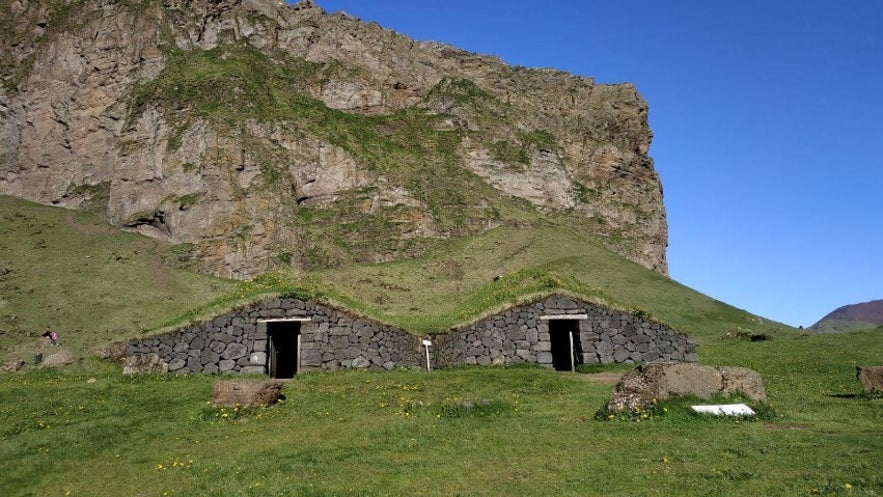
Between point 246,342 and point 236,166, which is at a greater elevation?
point 236,166

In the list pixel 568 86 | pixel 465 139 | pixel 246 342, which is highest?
pixel 568 86

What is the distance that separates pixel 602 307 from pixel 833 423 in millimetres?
13477

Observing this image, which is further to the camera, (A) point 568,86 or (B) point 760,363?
(A) point 568,86

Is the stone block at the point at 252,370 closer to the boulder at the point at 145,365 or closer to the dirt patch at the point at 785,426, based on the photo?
the boulder at the point at 145,365

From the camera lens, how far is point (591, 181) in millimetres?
97375

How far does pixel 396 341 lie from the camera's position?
2628 cm

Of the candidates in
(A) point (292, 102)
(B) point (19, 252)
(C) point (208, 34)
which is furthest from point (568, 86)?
(B) point (19, 252)

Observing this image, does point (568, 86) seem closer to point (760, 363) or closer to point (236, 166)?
point (236, 166)

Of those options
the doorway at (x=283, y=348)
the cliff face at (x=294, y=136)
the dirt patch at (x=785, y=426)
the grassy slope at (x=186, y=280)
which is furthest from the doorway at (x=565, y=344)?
the cliff face at (x=294, y=136)

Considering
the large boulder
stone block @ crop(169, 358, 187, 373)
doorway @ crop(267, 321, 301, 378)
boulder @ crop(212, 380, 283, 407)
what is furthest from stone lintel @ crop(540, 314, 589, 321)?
stone block @ crop(169, 358, 187, 373)

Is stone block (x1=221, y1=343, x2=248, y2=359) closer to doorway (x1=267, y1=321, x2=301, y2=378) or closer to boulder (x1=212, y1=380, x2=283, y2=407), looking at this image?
doorway (x1=267, y1=321, x2=301, y2=378)

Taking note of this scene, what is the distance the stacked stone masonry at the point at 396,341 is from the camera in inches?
985

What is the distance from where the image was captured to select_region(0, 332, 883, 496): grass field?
1027cm

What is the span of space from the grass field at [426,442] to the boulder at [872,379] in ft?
2.36
